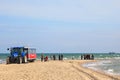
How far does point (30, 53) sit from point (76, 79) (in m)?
26.3

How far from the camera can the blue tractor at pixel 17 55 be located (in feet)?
151

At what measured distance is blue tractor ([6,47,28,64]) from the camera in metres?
45.9

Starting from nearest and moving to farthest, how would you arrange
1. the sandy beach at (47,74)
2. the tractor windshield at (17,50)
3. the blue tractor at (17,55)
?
the sandy beach at (47,74), the blue tractor at (17,55), the tractor windshield at (17,50)

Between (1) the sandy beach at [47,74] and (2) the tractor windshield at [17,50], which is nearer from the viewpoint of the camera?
(1) the sandy beach at [47,74]

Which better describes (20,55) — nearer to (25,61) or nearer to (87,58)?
(25,61)

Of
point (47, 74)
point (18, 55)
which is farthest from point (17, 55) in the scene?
point (47, 74)

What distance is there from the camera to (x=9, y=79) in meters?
22.7

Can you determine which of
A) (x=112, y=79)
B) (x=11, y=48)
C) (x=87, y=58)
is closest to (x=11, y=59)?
(x=11, y=48)

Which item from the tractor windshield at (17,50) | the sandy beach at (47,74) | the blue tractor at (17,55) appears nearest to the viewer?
the sandy beach at (47,74)

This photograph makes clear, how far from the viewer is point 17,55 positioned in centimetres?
4594

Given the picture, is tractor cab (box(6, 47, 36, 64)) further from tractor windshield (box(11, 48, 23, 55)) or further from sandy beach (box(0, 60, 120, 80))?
sandy beach (box(0, 60, 120, 80))

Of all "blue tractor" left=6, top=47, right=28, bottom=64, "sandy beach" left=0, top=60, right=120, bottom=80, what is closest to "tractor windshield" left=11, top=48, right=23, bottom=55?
"blue tractor" left=6, top=47, right=28, bottom=64

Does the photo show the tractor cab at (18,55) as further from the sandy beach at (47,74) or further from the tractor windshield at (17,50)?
the sandy beach at (47,74)

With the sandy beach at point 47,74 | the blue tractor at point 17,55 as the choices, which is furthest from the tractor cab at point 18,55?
the sandy beach at point 47,74
